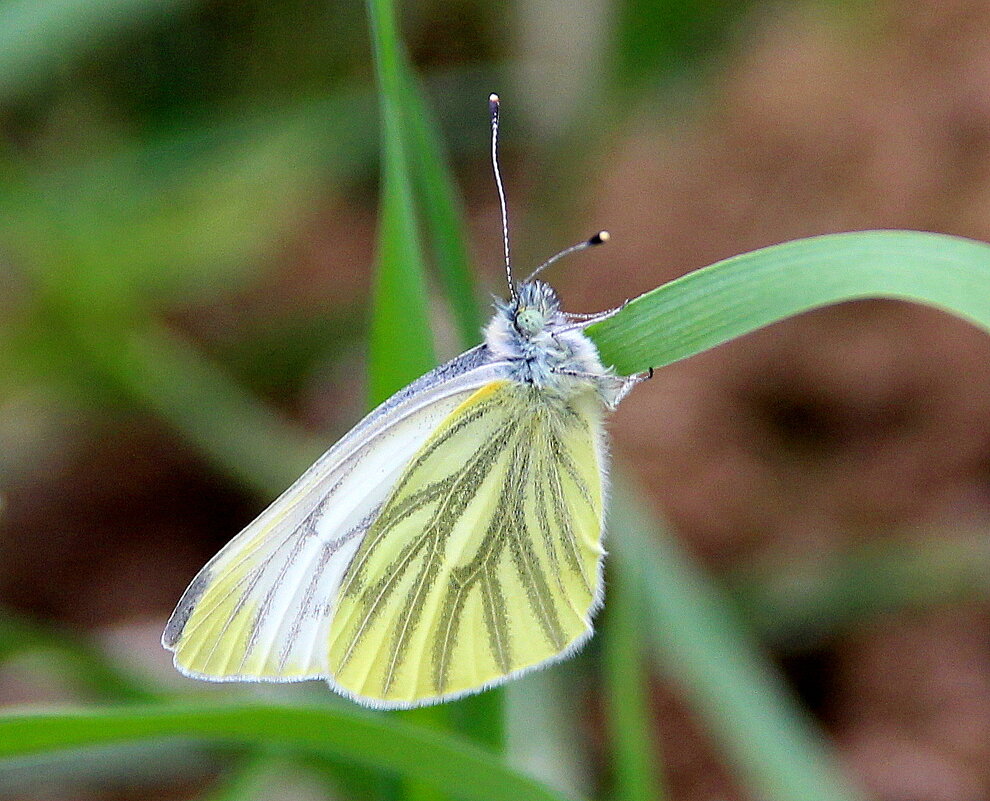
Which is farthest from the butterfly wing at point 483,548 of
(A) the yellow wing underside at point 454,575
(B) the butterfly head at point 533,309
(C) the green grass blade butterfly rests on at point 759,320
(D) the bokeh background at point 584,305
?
(D) the bokeh background at point 584,305

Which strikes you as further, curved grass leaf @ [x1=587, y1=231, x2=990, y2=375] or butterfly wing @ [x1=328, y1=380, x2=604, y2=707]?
butterfly wing @ [x1=328, y1=380, x2=604, y2=707]

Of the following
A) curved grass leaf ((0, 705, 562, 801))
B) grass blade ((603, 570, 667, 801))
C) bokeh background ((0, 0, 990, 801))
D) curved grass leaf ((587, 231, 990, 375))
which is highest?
bokeh background ((0, 0, 990, 801))

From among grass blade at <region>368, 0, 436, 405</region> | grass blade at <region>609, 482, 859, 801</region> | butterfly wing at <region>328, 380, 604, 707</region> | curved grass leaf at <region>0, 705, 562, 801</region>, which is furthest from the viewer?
grass blade at <region>609, 482, 859, 801</region>

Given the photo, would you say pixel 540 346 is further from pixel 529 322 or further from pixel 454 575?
pixel 454 575

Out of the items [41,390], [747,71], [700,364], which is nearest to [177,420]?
[41,390]

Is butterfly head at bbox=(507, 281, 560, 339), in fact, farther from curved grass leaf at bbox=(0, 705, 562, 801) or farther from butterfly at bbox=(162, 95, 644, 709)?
curved grass leaf at bbox=(0, 705, 562, 801)

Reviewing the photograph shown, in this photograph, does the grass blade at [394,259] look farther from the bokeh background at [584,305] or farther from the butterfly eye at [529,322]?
the bokeh background at [584,305]

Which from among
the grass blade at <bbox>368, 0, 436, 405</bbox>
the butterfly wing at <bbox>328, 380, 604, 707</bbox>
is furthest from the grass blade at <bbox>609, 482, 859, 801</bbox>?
the grass blade at <bbox>368, 0, 436, 405</bbox>
